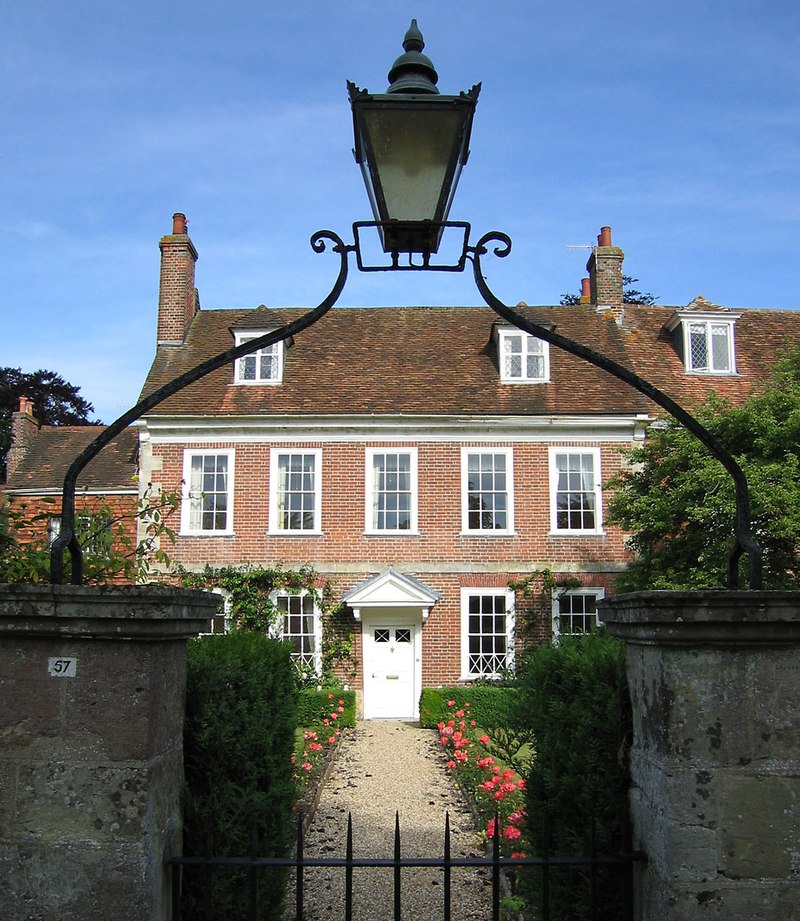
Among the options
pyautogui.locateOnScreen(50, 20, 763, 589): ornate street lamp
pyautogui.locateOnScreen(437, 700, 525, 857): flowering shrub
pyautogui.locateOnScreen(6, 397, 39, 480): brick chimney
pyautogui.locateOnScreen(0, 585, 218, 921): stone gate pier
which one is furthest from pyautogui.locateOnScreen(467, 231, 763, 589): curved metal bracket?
pyautogui.locateOnScreen(6, 397, 39, 480): brick chimney

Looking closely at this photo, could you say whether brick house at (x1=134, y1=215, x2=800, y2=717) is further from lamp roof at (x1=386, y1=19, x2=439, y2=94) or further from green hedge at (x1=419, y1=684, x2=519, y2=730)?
lamp roof at (x1=386, y1=19, x2=439, y2=94)

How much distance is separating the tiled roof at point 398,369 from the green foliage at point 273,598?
359 cm

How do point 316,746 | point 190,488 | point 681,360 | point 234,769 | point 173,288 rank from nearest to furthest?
point 234,769 → point 316,746 → point 190,488 → point 681,360 → point 173,288

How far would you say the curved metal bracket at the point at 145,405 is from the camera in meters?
3.03

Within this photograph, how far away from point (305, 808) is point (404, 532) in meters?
10.3

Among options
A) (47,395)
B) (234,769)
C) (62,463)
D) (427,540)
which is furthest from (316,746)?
(47,395)

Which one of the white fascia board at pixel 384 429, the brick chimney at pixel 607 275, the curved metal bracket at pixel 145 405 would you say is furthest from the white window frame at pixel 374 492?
the curved metal bracket at pixel 145 405

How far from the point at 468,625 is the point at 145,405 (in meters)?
16.5

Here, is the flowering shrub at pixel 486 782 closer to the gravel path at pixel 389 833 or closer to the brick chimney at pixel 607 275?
the gravel path at pixel 389 833

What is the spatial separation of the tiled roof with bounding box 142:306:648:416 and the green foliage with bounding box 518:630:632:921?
1541 cm

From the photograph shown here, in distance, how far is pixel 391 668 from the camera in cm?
1905

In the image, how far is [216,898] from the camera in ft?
12.8

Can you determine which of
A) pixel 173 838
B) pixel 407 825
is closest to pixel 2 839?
pixel 173 838

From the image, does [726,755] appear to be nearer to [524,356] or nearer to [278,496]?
[278,496]
